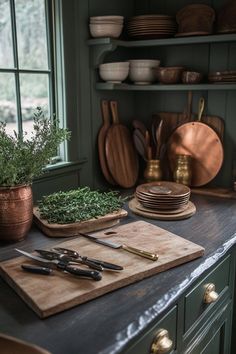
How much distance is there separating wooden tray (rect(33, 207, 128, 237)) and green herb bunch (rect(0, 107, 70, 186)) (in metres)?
0.17

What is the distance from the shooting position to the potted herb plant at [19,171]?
1.23m

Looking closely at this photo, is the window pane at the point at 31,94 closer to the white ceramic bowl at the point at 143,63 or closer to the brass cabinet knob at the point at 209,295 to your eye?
the white ceramic bowl at the point at 143,63

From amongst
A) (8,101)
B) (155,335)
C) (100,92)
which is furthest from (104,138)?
(155,335)

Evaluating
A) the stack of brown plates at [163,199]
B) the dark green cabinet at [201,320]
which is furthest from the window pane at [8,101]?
the dark green cabinet at [201,320]

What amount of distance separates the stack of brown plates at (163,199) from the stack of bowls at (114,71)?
565 millimetres

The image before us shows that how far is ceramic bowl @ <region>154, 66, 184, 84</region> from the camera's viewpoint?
6.01ft

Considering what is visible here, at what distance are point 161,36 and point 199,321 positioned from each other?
127 centimetres

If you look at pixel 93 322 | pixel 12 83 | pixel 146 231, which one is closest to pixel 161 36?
pixel 12 83

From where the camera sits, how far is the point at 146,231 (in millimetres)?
1356

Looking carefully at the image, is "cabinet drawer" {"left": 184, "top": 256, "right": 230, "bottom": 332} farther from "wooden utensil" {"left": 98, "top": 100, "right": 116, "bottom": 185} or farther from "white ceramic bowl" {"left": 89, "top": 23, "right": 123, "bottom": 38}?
"white ceramic bowl" {"left": 89, "top": 23, "right": 123, "bottom": 38}

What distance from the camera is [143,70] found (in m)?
1.91

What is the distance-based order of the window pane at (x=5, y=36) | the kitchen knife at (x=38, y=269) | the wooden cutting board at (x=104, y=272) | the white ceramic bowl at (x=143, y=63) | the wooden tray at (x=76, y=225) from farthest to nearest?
the white ceramic bowl at (x=143, y=63), the window pane at (x=5, y=36), the wooden tray at (x=76, y=225), the kitchen knife at (x=38, y=269), the wooden cutting board at (x=104, y=272)

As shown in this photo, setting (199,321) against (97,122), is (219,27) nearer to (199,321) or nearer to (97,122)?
(97,122)

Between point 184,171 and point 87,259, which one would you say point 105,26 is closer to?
point 184,171
